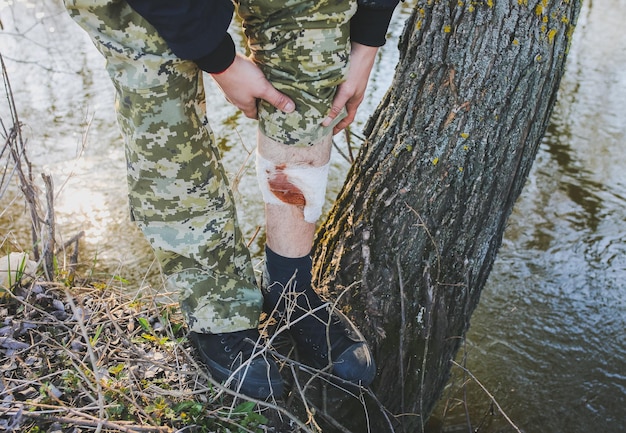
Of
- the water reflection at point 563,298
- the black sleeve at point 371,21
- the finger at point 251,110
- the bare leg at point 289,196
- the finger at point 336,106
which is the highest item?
the black sleeve at point 371,21

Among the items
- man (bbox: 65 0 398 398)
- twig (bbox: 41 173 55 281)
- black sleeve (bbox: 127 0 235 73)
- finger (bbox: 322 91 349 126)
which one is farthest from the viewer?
twig (bbox: 41 173 55 281)

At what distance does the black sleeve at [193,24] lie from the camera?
131cm

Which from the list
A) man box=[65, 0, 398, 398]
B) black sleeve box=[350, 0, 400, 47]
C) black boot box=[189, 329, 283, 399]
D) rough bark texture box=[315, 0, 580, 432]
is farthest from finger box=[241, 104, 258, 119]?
black boot box=[189, 329, 283, 399]

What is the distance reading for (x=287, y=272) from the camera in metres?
1.78

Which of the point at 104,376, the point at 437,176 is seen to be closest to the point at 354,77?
the point at 437,176

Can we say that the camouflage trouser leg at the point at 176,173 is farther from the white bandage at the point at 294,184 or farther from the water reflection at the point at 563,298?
the water reflection at the point at 563,298

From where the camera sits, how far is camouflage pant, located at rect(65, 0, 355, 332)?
1443 millimetres

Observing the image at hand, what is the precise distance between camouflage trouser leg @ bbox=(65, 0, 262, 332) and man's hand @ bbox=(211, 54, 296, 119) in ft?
0.31

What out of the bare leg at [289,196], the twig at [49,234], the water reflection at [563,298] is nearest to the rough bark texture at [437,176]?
the bare leg at [289,196]

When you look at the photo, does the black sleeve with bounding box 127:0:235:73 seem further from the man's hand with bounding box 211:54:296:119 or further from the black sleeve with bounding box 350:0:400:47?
the black sleeve with bounding box 350:0:400:47

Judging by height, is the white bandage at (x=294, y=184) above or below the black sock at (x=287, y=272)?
above

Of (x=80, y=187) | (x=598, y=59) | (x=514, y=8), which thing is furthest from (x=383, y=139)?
(x=598, y=59)

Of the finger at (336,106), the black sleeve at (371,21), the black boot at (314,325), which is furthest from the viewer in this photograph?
the black boot at (314,325)

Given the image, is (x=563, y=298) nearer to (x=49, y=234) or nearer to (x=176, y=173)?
(x=176, y=173)
